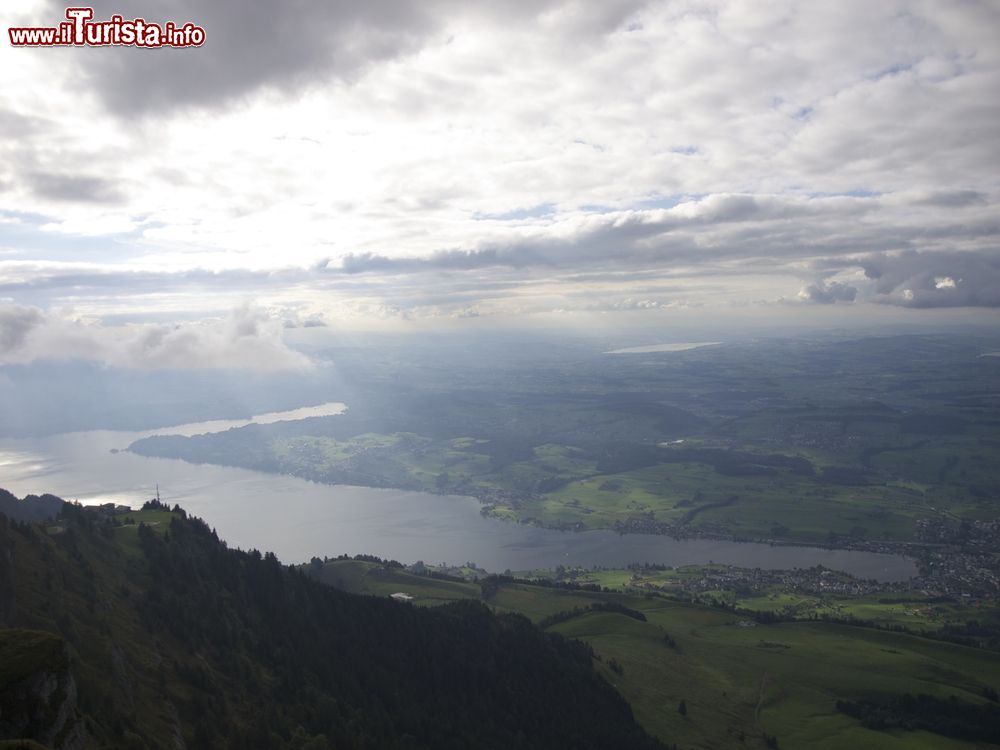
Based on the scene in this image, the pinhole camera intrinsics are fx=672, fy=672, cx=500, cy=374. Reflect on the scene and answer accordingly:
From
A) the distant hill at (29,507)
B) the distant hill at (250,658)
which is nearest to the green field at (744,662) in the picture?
the distant hill at (250,658)

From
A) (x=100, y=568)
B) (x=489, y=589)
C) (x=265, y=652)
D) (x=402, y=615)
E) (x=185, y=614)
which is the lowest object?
(x=489, y=589)

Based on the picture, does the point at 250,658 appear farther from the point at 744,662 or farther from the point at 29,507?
the point at 29,507

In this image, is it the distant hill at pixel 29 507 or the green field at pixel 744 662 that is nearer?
the green field at pixel 744 662

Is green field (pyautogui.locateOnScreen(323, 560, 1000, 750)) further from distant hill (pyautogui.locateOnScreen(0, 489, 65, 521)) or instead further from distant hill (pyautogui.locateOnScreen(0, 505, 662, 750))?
distant hill (pyautogui.locateOnScreen(0, 489, 65, 521))

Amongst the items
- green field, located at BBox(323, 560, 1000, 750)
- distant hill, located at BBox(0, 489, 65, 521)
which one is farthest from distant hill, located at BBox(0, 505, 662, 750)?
distant hill, located at BBox(0, 489, 65, 521)

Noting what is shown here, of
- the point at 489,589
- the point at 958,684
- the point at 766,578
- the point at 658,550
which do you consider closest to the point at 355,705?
the point at 489,589

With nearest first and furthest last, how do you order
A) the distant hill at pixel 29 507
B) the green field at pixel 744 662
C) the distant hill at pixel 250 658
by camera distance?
the distant hill at pixel 250 658, the green field at pixel 744 662, the distant hill at pixel 29 507

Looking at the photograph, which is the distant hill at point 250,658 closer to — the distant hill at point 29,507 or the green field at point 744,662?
the green field at point 744,662

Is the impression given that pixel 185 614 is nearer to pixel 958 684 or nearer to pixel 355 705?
pixel 355 705
